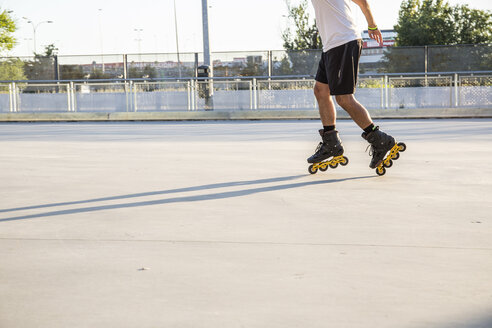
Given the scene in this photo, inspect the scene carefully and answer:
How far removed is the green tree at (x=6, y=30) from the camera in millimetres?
54062

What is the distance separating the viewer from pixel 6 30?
55.1 metres

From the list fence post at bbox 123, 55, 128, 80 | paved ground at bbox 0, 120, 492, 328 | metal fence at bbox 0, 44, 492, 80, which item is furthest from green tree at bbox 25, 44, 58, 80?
paved ground at bbox 0, 120, 492, 328

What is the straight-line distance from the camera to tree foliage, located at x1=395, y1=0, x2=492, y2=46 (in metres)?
52.6

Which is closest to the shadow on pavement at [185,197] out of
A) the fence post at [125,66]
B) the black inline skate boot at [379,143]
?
the black inline skate boot at [379,143]

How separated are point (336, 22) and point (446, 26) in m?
51.3

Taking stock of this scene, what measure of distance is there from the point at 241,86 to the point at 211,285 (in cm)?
1776

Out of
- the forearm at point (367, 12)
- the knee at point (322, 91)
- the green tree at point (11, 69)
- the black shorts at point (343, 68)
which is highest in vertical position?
the green tree at point (11, 69)

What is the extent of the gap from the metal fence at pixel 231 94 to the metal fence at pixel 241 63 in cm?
554

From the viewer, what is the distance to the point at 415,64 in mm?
27750

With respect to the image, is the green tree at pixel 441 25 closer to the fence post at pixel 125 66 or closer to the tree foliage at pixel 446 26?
the tree foliage at pixel 446 26

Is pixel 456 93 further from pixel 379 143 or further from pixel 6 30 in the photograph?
pixel 6 30

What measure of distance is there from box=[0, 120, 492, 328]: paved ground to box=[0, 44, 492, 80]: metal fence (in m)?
20.5

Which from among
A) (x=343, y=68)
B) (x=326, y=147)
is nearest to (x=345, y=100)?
(x=343, y=68)

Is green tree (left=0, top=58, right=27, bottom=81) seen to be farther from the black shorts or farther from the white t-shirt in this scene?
the black shorts
